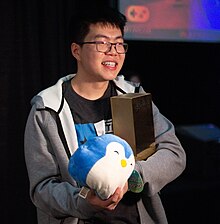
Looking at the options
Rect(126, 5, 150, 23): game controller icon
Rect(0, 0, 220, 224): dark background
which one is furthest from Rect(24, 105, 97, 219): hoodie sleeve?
Rect(126, 5, 150, 23): game controller icon

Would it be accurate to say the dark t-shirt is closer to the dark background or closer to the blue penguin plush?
the blue penguin plush

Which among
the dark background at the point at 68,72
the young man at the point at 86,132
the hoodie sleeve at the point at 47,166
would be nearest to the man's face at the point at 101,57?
the young man at the point at 86,132

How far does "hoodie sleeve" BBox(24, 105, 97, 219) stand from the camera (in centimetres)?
111

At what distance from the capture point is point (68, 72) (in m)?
2.21

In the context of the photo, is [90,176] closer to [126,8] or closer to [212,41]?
[126,8]

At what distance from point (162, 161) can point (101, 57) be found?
398 millimetres

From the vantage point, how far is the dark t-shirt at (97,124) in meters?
1.20

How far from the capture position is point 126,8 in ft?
7.98

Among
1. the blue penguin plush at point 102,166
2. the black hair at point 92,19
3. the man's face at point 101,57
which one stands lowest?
the blue penguin plush at point 102,166

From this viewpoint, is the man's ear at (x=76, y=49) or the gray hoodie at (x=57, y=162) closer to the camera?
the gray hoodie at (x=57, y=162)

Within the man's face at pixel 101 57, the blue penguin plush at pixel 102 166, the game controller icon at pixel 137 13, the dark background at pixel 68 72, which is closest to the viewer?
the blue penguin plush at pixel 102 166

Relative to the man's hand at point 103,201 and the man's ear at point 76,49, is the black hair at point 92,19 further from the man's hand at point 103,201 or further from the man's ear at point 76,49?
the man's hand at point 103,201

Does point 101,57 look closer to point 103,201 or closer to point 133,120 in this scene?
point 133,120

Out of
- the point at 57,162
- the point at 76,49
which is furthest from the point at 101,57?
the point at 57,162
